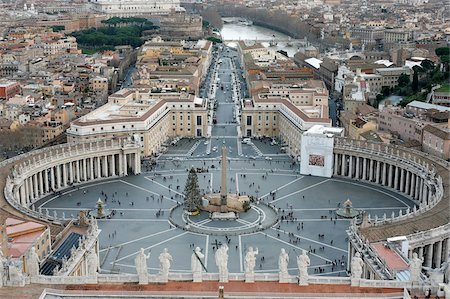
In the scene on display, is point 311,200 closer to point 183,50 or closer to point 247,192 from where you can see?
→ point 247,192

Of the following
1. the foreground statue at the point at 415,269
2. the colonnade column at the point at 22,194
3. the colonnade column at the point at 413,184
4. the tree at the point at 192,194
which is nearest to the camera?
the foreground statue at the point at 415,269

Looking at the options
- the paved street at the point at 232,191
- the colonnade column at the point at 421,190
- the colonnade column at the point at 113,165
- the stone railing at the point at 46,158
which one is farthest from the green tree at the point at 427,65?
the colonnade column at the point at 113,165

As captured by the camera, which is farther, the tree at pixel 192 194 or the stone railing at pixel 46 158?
the stone railing at pixel 46 158

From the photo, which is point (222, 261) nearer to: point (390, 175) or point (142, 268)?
point (142, 268)

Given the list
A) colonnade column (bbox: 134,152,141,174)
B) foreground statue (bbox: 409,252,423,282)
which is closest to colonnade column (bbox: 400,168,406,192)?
colonnade column (bbox: 134,152,141,174)

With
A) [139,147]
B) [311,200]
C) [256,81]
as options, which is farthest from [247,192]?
[256,81]

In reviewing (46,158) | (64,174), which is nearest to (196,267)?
(46,158)

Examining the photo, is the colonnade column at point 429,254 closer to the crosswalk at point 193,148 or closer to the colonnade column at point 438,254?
the colonnade column at point 438,254
